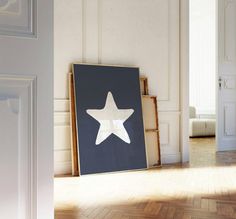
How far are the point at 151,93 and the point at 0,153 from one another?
327 centimetres

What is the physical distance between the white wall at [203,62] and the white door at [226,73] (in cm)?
378

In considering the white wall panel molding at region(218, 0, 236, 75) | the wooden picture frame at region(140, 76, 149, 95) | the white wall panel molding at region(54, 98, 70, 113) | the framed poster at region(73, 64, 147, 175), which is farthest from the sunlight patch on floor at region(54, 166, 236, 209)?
the white wall panel molding at region(218, 0, 236, 75)

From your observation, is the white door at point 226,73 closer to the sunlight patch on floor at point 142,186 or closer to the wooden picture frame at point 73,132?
the sunlight patch on floor at point 142,186

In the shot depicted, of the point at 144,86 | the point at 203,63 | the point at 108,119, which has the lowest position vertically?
the point at 108,119

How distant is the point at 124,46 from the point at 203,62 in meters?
5.91

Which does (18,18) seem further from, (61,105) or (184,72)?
(184,72)

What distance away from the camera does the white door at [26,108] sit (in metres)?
1.11

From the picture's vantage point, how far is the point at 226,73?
540 cm

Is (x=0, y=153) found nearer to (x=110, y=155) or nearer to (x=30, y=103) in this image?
(x=30, y=103)

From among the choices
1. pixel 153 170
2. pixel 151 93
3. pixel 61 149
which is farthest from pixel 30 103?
pixel 151 93

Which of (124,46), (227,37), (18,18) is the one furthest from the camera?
(227,37)

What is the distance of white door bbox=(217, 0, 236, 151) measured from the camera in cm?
534

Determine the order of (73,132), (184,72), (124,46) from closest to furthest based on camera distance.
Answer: (73,132) < (124,46) < (184,72)

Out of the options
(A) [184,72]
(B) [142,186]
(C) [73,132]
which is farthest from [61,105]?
(A) [184,72]
